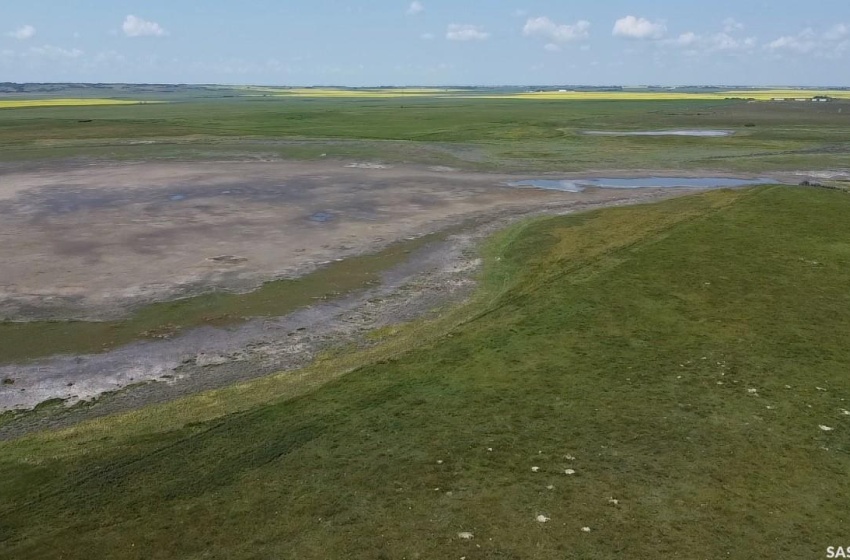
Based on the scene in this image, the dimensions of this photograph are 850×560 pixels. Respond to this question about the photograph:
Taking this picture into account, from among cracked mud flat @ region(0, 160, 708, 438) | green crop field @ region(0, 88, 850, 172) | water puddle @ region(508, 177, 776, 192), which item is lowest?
cracked mud flat @ region(0, 160, 708, 438)

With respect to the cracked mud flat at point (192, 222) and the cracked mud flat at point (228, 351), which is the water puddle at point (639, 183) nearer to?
the cracked mud flat at point (192, 222)

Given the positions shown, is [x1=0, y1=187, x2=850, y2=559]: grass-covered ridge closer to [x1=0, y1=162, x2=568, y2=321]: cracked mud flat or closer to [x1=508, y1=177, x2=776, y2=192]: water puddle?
[x1=0, y1=162, x2=568, y2=321]: cracked mud flat

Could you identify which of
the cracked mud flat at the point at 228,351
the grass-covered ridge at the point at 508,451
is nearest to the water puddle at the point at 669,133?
the cracked mud flat at the point at 228,351

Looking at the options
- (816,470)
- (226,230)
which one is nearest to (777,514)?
(816,470)

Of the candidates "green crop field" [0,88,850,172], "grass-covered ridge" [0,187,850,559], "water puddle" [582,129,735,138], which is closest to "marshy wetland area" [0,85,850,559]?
"grass-covered ridge" [0,187,850,559]

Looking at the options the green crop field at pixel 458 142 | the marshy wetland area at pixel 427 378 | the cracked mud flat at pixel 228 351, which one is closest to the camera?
the marshy wetland area at pixel 427 378
